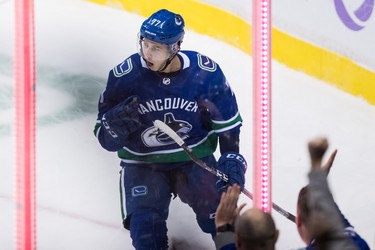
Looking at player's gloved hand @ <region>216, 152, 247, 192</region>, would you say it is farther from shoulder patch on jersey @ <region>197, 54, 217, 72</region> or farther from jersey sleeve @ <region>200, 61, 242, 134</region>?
shoulder patch on jersey @ <region>197, 54, 217, 72</region>

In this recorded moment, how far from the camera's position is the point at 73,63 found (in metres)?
2.95

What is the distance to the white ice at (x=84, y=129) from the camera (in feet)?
9.57

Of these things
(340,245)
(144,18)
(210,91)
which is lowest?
(340,245)

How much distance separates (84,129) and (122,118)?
135 mm

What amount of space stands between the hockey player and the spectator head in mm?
659

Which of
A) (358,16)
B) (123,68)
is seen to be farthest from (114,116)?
(358,16)

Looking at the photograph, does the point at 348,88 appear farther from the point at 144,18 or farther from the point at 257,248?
the point at 257,248

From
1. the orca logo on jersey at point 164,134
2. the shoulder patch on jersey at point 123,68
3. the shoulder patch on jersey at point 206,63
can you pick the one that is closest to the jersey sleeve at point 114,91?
the shoulder patch on jersey at point 123,68

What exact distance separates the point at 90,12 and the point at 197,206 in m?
0.77

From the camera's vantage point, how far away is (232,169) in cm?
308

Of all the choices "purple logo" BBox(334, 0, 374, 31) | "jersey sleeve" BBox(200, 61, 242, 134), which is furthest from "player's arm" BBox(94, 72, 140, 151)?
"purple logo" BBox(334, 0, 374, 31)

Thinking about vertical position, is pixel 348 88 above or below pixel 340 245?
above

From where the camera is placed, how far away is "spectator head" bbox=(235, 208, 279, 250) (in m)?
2.33

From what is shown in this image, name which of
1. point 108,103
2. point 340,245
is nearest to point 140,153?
point 108,103
